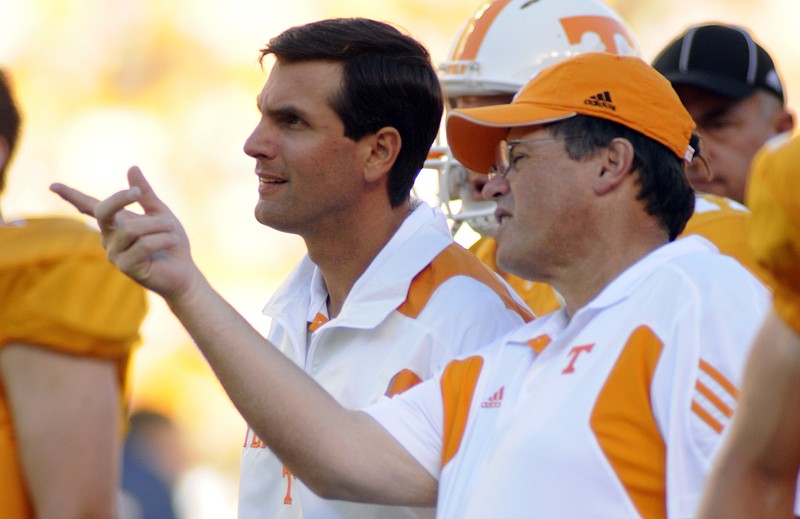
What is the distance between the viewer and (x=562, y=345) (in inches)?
89.7

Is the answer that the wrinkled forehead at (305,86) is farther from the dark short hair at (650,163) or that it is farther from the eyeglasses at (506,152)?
the dark short hair at (650,163)

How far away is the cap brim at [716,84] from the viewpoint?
3514mm

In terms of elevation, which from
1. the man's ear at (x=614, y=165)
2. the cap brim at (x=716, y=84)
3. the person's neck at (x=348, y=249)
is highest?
the man's ear at (x=614, y=165)

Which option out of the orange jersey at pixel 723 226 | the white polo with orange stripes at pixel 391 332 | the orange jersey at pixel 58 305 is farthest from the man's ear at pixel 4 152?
the orange jersey at pixel 723 226

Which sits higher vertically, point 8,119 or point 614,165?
point 8,119

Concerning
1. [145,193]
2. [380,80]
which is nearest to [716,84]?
[380,80]

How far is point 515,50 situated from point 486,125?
5.23 ft

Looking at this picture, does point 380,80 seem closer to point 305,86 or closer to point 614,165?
point 305,86

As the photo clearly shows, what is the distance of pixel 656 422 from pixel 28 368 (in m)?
0.90

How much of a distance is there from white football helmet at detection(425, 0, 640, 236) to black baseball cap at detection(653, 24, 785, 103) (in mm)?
457

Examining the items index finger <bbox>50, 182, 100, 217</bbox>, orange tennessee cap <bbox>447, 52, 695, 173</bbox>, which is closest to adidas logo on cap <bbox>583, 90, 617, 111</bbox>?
orange tennessee cap <bbox>447, 52, 695, 173</bbox>

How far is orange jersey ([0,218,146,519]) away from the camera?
2.17 meters

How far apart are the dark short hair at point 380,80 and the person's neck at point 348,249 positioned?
0.08 metres

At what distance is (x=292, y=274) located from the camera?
120 inches
